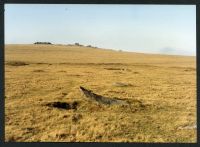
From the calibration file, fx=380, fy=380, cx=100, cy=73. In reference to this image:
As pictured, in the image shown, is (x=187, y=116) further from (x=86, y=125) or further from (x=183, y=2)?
(x=183, y=2)

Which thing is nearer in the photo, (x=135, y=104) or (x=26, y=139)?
(x=26, y=139)

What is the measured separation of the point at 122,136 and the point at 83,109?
3.09 m

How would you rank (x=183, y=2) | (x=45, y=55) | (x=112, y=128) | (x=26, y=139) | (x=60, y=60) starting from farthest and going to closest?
(x=45, y=55)
(x=60, y=60)
(x=112, y=128)
(x=26, y=139)
(x=183, y=2)

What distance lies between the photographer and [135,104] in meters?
14.5

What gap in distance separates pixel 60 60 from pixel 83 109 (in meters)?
28.4

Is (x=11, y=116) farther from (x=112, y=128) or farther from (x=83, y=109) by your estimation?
(x=112, y=128)

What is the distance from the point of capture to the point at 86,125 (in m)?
11.7

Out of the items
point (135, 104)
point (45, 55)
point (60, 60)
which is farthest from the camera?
point (45, 55)

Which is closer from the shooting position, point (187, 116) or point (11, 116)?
point (11, 116)

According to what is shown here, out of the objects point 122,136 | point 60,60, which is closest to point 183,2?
point 122,136

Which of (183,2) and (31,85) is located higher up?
(183,2)

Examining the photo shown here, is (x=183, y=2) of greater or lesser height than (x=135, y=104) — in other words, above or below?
above

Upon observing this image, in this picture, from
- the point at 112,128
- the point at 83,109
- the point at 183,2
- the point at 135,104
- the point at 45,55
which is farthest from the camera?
the point at 45,55

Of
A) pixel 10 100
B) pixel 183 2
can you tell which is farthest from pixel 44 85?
pixel 183 2
